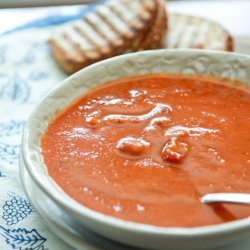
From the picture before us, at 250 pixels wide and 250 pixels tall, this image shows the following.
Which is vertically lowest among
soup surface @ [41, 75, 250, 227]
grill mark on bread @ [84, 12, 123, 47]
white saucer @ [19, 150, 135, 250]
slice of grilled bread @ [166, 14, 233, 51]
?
white saucer @ [19, 150, 135, 250]

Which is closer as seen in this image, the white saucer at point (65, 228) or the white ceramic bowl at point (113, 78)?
the white ceramic bowl at point (113, 78)

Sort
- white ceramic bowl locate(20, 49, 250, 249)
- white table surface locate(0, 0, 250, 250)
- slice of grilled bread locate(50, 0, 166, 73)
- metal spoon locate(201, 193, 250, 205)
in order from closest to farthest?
white ceramic bowl locate(20, 49, 250, 249) → metal spoon locate(201, 193, 250, 205) → slice of grilled bread locate(50, 0, 166, 73) → white table surface locate(0, 0, 250, 250)

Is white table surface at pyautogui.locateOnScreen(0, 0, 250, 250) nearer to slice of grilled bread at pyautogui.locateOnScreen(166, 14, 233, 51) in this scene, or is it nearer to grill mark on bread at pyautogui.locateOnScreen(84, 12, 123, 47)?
slice of grilled bread at pyautogui.locateOnScreen(166, 14, 233, 51)

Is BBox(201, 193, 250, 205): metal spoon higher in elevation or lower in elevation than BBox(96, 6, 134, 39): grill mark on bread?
higher

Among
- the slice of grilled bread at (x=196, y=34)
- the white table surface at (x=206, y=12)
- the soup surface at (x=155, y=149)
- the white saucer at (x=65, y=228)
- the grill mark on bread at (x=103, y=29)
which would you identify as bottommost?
the white table surface at (x=206, y=12)

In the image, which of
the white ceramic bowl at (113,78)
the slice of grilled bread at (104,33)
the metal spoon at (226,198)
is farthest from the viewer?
the slice of grilled bread at (104,33)

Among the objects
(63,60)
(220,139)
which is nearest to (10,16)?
(63,60)

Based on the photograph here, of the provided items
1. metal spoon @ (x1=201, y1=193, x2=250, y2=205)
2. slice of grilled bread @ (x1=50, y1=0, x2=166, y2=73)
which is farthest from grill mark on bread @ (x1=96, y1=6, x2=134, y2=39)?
metal spoon @ (x1=201, y1=193, x2=250, y2=205)

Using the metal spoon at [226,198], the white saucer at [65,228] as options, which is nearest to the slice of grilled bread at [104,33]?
the white saucer at [65,228]

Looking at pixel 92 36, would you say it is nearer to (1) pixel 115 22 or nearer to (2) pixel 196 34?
(1) pixel 115 22

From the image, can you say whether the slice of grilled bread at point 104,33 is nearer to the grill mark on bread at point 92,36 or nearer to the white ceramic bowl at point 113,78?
the grill mark on bread at point 92,36
